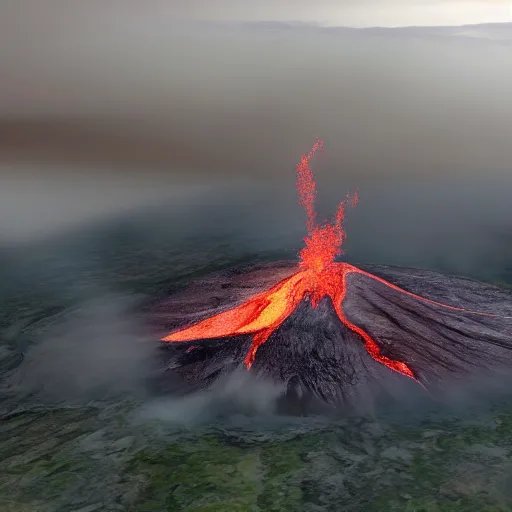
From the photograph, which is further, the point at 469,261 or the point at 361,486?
the point at 469,261

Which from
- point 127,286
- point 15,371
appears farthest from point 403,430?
point 127,286

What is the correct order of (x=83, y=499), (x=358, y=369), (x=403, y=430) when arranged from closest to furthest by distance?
(x=83, y=499) < (x=403, y=430) < (x=358, y=369)

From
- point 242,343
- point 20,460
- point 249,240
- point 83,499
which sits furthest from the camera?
point 249,240

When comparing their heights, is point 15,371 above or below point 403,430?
above

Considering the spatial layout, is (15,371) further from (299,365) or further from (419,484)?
(419,484)
